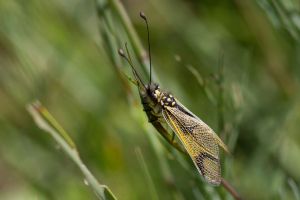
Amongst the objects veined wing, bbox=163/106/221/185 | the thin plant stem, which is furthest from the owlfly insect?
the thin plant stem

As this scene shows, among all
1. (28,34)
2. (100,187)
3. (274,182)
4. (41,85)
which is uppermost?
(28,34)

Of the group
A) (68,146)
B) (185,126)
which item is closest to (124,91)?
(185,126)

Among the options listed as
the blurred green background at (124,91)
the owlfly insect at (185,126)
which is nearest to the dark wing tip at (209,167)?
the owlfly insect at (185,126)

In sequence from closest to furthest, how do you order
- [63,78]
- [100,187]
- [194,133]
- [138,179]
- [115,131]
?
[100,187] → [194,133] → [138,179] → [115,131] → [63,78]

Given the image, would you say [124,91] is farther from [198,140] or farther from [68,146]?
[68,146]

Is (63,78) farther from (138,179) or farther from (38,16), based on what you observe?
(138,179)

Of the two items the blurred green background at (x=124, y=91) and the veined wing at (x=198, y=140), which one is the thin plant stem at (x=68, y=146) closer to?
the veined wing at (x=198, y=140)

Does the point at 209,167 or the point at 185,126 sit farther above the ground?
the point at 185,126

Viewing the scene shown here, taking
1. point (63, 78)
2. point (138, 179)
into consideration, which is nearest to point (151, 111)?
point (138, 179)
